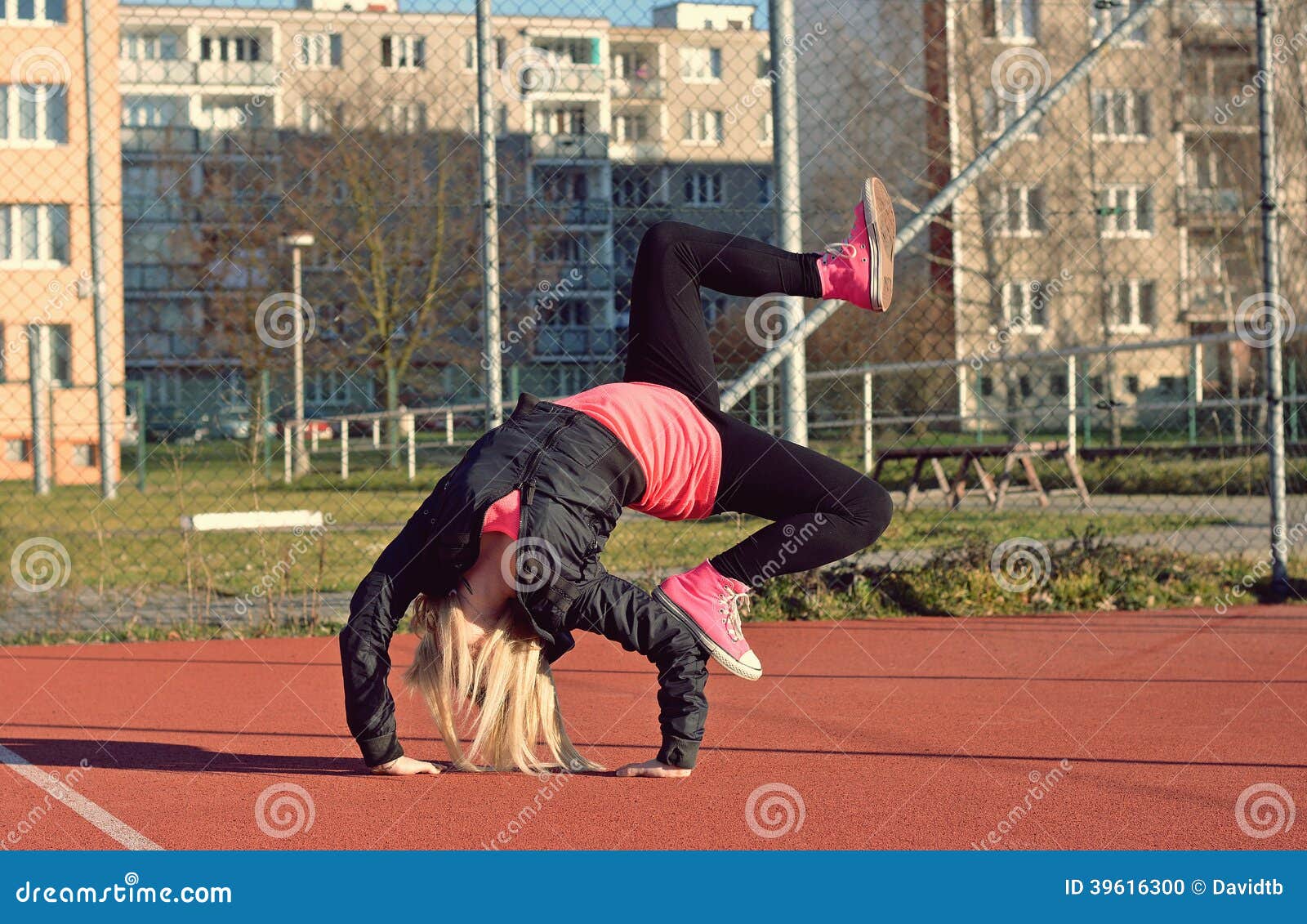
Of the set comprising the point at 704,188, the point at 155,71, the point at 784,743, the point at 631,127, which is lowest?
the point at 784,743

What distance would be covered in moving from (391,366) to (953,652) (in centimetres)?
1517

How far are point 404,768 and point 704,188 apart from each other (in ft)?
25.3

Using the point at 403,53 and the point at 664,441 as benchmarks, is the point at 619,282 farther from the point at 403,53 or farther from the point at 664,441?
the point at 664,441

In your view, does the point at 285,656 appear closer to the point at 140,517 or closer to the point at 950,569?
the point at 950,569

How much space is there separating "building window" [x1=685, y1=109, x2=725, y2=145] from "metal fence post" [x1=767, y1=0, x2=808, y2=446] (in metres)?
1.35

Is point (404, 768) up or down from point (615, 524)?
down

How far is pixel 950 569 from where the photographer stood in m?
8.16

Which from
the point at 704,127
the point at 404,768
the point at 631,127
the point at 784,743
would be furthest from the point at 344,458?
the point at 404,768

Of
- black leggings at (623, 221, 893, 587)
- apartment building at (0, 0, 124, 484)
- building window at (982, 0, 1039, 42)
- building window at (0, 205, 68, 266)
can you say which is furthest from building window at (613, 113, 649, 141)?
building window at (982, 0, 1039, 42)

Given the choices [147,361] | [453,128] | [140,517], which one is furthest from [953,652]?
[147,361]

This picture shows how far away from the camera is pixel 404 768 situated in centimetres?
430

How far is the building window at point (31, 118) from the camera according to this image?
68.5 feet

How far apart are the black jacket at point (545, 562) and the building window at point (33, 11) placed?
68.6ft

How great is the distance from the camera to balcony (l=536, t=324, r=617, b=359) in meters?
11.1
